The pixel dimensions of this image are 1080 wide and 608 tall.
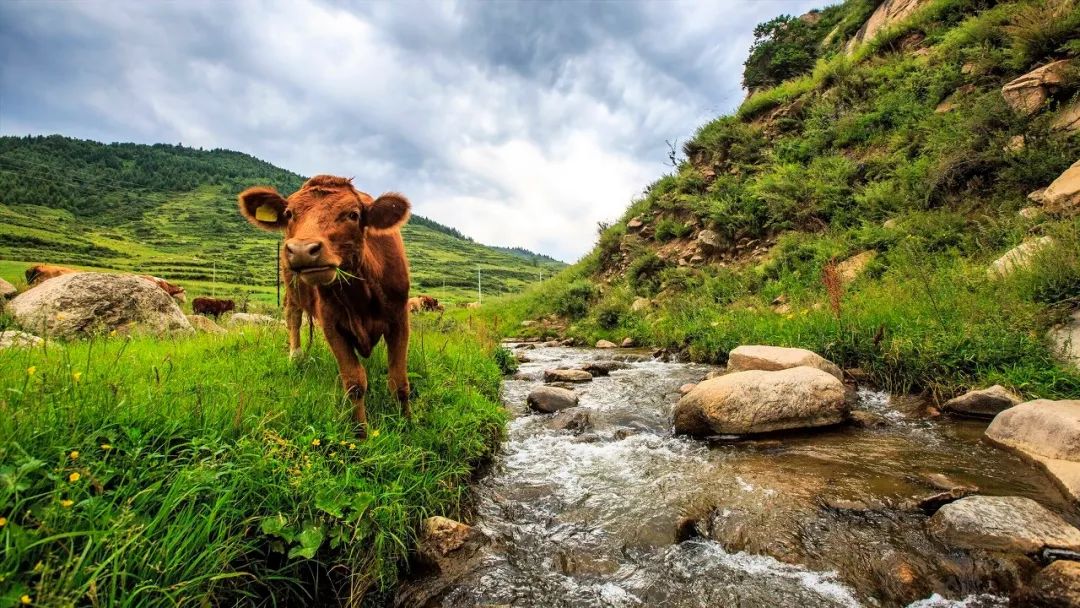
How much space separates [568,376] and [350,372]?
566 cm

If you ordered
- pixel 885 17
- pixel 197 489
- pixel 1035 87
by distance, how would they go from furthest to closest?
pixel 885 17, pixel 1035 87, pixel 197 489

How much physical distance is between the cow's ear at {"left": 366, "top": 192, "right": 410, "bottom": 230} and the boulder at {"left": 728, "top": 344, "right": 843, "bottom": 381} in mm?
5876

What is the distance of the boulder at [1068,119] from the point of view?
940 cm

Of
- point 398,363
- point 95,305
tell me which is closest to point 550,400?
point 398,363

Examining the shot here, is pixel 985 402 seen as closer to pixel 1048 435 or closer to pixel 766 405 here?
pixel 1048 435

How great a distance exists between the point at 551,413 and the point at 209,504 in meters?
4.81

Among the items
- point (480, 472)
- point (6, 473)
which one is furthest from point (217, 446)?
point (480, 472)

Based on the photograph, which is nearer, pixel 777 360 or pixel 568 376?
pixel 777 360

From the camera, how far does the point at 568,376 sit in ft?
31.0

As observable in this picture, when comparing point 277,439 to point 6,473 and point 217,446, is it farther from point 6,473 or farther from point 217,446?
point 6,473

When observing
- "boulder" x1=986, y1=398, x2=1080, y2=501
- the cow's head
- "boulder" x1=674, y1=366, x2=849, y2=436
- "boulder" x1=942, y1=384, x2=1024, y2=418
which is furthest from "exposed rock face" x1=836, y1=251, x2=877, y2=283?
the cow's head

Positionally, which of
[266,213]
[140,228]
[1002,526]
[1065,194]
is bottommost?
[1002,526]

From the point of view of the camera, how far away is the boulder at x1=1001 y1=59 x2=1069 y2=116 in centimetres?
1017

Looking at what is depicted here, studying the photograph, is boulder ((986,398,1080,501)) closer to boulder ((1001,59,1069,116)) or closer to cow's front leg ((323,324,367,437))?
cow's front leg ((323,324,367,437))
